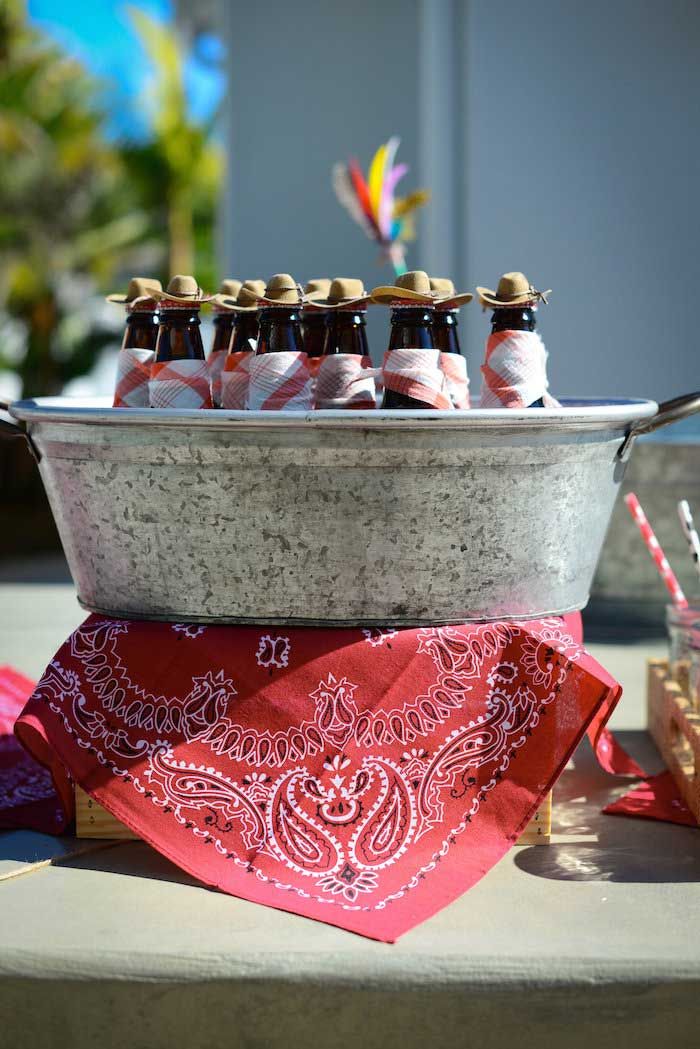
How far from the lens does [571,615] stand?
7.02 ft

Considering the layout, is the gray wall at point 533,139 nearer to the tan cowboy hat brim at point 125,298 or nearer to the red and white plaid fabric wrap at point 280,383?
the tan cowboy hat brim at point 125,298

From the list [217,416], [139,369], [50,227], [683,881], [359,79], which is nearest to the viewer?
[217,416]

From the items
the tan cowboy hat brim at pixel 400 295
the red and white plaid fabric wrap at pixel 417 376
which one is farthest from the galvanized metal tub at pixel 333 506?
the tan cowboy hat brim at pixel 400 295

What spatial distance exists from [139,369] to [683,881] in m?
1.20

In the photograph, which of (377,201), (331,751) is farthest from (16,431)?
(377,201)

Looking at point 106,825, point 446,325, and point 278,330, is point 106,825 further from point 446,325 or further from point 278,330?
point 446,325

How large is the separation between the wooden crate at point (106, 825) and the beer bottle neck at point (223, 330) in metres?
0.84

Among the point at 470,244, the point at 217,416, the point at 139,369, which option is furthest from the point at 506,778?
the point at 470,244

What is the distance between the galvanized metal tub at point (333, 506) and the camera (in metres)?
1.76

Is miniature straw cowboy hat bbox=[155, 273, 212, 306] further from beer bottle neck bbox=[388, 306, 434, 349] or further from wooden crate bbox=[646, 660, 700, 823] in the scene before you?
wooden crate bbox=[646, 660, 700, 823]

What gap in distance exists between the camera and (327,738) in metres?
1.86

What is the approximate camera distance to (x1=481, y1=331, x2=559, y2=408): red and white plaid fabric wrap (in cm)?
194

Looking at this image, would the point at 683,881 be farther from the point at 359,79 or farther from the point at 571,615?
the point at 359,79

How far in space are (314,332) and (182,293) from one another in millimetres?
267
